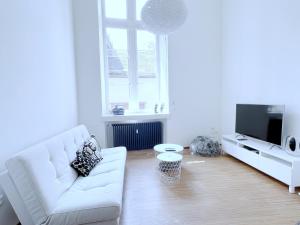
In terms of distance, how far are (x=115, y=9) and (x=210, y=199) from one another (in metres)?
3.99

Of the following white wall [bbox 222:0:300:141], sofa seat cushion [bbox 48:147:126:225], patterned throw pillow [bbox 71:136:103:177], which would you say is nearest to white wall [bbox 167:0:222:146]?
white wall [bbox 222:0:300:141]

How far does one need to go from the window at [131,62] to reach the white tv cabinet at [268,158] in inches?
64.9

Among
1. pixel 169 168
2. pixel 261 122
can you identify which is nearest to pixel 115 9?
pixel 169 168

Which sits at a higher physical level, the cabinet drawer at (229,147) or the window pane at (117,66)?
the window pane at (117,66)

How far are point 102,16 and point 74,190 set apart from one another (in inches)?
142

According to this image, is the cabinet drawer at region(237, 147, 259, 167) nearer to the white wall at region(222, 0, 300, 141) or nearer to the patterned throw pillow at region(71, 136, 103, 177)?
the white wall at region(222, 0, 300, 141)

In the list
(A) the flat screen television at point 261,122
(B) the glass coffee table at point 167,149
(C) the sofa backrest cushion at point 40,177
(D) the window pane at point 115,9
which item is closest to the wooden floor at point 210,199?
(B) the glass coffee table at point 167,149

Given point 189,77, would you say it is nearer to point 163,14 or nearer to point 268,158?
point 163,14

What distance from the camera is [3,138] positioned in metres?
1.70

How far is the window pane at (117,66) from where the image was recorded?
4.38 m

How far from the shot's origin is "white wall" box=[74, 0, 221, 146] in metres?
4.14

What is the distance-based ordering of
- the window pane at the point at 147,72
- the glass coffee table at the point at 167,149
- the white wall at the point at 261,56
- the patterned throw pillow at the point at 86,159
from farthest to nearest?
the window pane at the point at 147,72, the glass coffee table at the point at 167,149, the white wall at the point at 261,56, the patterned throw pillow at the point at 86,159

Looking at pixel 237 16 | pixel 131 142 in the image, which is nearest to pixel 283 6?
pixel 237 16

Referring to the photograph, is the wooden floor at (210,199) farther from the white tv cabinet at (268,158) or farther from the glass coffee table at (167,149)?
the glass coffee table at (167,149)
